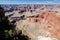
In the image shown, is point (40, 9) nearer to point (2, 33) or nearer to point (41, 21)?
point (41, 21)

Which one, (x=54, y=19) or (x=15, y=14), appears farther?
(x=15, y=14)

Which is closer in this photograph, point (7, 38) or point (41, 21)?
point (7, 38)

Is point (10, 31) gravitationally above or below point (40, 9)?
below

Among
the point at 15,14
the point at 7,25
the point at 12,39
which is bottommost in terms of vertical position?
the point at 12,39

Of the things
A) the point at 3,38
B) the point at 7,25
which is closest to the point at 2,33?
the point at 3,38

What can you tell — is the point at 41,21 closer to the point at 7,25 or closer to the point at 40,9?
the point at 40,9

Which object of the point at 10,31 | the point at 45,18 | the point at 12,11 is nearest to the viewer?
the point at 10,31

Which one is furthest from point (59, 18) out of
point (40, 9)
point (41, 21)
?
point (40, 9)

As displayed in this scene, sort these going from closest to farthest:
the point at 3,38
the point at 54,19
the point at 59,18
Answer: the point at 3,38, the point at 59,18, the point at 54,19

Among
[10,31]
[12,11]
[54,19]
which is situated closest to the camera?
[10,31]
